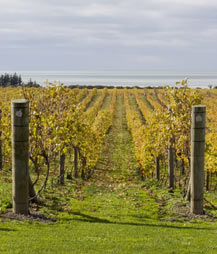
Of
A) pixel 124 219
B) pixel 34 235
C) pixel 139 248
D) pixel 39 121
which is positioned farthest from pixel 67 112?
pixel 139 248

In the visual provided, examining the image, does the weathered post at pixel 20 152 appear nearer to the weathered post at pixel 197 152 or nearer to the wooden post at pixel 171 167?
the weathered post at pixel 197 152

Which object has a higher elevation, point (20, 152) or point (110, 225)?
point (20, 152)

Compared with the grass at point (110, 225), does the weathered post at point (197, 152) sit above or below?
above

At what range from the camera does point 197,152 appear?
46.8 ft

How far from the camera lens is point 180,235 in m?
11.4

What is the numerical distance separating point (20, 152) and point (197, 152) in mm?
7160

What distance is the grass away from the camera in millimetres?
9750

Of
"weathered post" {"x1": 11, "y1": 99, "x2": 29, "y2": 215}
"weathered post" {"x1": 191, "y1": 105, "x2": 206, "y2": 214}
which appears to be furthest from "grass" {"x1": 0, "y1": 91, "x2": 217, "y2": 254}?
"weathered post" {"x1": 11, "y1": 99, "x2": 29, "y2": 215}

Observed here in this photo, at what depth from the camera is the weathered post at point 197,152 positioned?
14.1 metres

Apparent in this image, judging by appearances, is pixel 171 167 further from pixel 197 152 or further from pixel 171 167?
pixel 197 152

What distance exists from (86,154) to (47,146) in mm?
14045

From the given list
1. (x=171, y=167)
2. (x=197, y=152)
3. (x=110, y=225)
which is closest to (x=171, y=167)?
(x=171, y=167)

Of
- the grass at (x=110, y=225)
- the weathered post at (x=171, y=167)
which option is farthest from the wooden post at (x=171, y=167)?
the grass at (x=110, y=225)

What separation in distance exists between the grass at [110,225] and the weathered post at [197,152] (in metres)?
0.83
